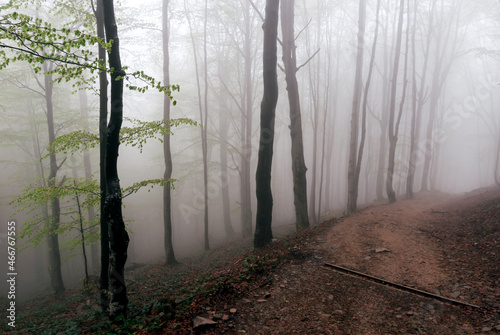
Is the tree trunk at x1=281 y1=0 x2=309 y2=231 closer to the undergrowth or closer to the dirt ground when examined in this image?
the dirt ground

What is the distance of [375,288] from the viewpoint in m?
4.99

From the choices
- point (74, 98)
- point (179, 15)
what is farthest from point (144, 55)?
point (74, 98)

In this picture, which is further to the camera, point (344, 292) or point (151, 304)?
point (151, 304)

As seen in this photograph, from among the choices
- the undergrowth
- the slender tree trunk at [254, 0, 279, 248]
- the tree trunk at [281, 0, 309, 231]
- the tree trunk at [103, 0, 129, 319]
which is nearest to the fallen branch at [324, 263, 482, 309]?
the undergrowth

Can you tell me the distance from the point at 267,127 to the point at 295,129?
2.58 m

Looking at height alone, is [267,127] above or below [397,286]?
above

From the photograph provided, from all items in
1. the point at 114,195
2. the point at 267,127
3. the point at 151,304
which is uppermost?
the point at 267,127

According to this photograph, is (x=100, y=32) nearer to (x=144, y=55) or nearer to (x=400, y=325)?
(x=144, y=55)

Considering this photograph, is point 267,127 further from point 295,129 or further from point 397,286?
point 397,286

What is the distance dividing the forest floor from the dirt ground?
0.02m

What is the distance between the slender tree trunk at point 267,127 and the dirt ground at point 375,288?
4.31 feet

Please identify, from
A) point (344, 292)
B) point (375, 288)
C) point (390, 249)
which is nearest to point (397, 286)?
point (375, 288)

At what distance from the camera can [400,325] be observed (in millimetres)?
3963

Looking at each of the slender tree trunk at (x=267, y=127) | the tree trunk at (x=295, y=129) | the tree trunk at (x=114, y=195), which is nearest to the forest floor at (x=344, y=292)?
the tree trunk at (x=114, y=195)
